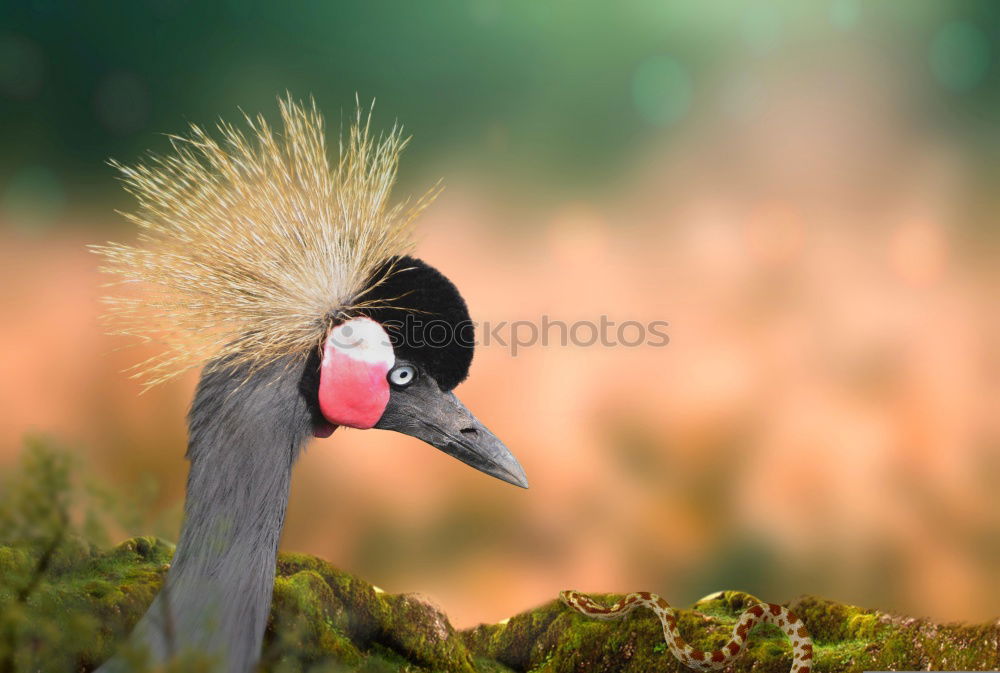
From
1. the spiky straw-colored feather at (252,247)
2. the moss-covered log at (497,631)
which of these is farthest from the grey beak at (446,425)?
the moss-covered log at (497,631)

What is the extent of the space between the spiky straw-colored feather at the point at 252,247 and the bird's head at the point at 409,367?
47 millimetres

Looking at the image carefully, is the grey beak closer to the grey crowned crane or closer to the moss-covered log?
the grey crowned crane

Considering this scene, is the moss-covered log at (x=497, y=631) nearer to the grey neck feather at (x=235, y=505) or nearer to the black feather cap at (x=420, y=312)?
the grey neck feather at (x=235, y=505)

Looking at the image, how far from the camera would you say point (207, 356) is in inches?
51.2

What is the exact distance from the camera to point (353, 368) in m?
1.34

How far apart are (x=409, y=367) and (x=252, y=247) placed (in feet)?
1.12

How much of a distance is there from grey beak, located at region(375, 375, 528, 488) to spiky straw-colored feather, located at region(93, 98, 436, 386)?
0.21 meters

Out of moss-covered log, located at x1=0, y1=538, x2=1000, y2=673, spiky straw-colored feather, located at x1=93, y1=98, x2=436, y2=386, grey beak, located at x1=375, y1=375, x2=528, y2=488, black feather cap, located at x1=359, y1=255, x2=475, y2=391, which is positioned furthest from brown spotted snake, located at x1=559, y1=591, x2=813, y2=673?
spiky straw-colored feather, located at x1=93, y1=98, x2=436, y2=386

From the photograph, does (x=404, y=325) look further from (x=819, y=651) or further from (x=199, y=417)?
(x=819, y=651)

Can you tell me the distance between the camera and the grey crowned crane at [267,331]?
1.26 metres

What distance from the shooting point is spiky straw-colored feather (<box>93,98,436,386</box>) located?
4.29ft

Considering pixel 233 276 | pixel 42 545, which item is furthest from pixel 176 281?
pixel 42 545

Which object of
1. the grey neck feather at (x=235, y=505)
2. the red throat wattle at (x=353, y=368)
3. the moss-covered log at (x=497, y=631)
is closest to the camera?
the grey neck feather at (x=235, y=505)

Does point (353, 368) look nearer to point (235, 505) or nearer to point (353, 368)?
point (353, 368)
